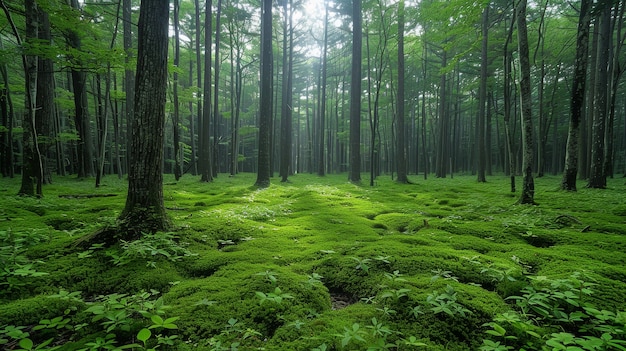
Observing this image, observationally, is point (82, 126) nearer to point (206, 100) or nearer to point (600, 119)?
point (206, 100)

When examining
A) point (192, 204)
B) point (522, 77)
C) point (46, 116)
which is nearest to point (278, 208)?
point (192, 204)

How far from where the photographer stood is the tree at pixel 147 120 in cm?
336

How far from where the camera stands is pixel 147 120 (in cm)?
339

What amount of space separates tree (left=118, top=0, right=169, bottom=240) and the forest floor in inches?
14.8

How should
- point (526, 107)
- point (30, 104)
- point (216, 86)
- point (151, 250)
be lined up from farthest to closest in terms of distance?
point (216, 86), point (526, 107), point (30, 104), point (151, 250)

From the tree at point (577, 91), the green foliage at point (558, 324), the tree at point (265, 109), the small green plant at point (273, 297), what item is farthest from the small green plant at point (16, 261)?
the tree at point (577, 91)

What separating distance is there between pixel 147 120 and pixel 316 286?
2.85m

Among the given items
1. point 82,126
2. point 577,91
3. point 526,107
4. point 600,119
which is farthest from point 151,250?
point 82,126

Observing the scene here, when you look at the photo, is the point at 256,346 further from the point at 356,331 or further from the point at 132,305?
the point at 132,305

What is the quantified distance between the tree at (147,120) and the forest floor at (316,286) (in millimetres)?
375

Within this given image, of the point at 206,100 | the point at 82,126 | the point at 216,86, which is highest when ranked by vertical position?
the point at 216,86

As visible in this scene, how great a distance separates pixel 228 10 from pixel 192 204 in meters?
14.8

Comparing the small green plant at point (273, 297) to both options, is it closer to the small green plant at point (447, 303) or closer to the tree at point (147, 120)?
the small green plant at point (447, 303)

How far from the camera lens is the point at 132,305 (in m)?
1.93
